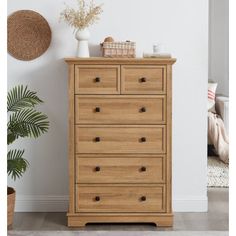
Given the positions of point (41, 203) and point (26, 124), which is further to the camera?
point (41, 203)

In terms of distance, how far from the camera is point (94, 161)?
12.5 feet

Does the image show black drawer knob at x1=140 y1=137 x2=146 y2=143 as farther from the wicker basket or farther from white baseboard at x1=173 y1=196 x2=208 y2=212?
white baseboard at x1=173 y1=196 x2=208 y2=212

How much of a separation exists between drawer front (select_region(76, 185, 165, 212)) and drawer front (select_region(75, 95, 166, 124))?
1.60 ft

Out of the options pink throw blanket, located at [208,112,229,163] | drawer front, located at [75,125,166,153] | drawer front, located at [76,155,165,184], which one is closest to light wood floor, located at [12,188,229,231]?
drawer front, located at [76,155,165,184]

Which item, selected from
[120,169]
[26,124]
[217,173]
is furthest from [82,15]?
[217,173]

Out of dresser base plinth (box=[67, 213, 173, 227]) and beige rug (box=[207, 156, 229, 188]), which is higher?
beige rug (box=[207, 156, 229, 188])

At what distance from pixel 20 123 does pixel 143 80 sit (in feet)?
3.19

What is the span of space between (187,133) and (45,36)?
1393mm

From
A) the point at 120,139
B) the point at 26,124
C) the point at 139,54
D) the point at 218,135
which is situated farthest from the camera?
the point at 218,135

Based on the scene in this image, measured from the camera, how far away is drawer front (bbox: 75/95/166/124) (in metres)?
3.76

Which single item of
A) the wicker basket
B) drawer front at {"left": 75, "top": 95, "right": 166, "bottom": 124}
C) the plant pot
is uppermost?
the wicker basket

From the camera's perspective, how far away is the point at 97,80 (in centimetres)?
376

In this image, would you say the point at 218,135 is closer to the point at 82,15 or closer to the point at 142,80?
the point at 142,80
